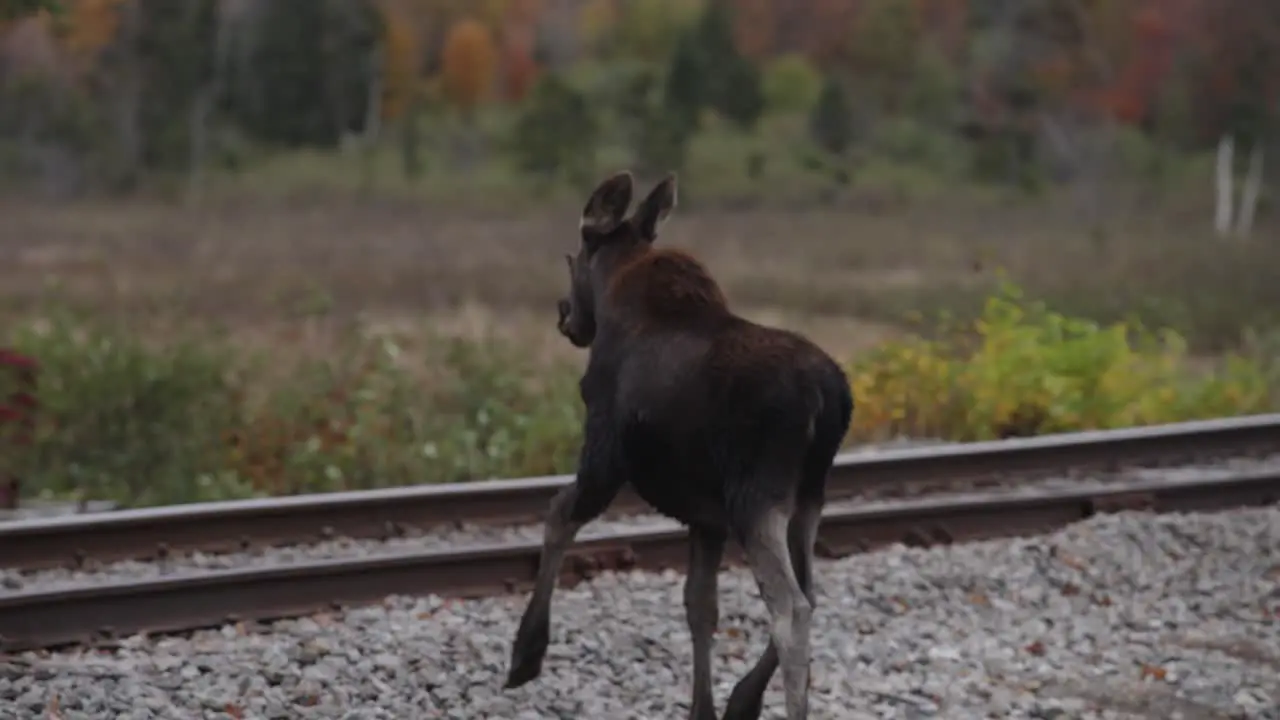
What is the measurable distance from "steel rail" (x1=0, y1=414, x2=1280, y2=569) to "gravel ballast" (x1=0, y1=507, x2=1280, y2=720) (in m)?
1.51

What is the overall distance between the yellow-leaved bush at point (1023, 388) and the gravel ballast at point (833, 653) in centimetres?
413

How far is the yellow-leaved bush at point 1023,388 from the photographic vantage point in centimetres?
1404

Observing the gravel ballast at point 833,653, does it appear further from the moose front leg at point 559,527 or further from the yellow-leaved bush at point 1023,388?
the yellow-leaved bush at point 1023,388

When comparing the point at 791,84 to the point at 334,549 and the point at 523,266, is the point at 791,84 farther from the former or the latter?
the point at 334,549

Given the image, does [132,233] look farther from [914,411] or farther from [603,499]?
[603,499]

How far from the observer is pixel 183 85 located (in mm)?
24938

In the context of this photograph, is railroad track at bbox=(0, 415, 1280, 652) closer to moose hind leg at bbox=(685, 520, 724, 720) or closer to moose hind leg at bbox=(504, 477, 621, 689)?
moose hind leg at bbox=(504, 477, 621, 689)

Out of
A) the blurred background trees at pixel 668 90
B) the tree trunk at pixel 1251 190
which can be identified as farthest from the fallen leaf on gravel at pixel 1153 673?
the tree trunk at pixel 1251 190

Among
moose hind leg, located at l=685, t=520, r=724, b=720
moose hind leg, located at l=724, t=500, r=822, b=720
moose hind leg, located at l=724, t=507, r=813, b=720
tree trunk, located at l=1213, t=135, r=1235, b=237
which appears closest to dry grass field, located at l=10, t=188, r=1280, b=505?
tree trunk, located at l=1213, t=135, r=1235, b=237

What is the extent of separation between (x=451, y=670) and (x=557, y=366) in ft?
26.0

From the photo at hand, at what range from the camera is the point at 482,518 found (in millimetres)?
10508

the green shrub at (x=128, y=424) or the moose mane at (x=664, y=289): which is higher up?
the moose mane at (x=664, y=289)

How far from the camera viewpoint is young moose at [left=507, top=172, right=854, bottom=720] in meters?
6.07

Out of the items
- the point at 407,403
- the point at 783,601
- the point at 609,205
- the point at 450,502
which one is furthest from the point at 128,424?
the point at 783,601
